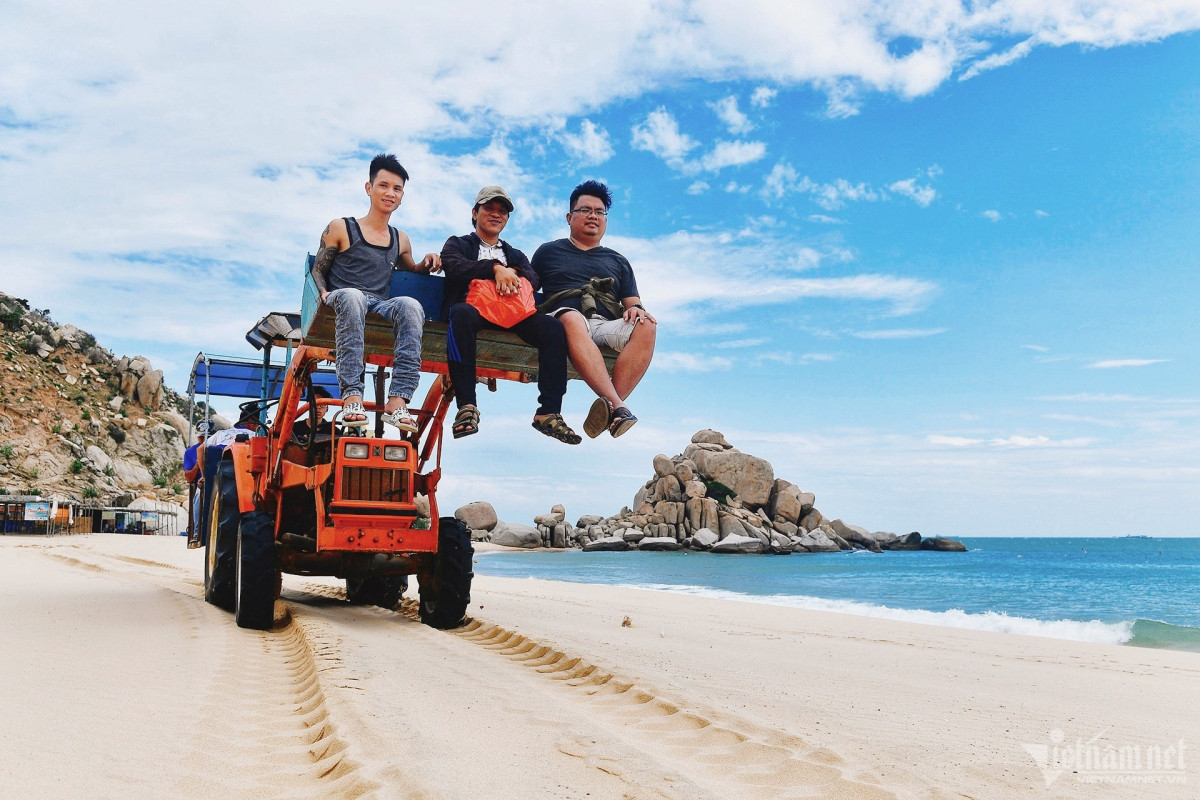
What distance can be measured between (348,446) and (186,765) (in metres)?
3.51

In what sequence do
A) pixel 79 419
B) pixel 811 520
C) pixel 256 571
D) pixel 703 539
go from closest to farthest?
pixel 256 571, pixel 79 419, pixel 703 539, pixel 811 520

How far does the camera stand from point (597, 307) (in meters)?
4.88

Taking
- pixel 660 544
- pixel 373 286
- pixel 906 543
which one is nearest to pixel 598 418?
pixel 373 286

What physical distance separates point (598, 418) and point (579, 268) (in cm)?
97

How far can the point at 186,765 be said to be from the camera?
12.6 feet

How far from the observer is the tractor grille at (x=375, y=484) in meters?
7.22

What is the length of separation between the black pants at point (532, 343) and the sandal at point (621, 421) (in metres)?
0.30

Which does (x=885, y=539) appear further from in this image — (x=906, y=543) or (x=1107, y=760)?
(x=1107, y=760)

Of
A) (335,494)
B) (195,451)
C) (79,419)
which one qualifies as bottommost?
(335,494)

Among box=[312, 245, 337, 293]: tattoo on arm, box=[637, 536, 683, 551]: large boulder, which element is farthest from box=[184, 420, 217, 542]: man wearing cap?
box=[637, 536, 683, 551]: large boulder

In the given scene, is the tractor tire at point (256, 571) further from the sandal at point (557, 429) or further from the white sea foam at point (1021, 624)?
the white sea foam at point (1021, 624)

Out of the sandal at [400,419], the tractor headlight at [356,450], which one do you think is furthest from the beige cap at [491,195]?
the tractor headlight at [356,450]

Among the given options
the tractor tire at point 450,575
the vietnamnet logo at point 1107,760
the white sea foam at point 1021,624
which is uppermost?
the tractor tire at point 450,575

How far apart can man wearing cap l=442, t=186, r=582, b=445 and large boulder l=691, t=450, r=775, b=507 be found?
68.6 m
